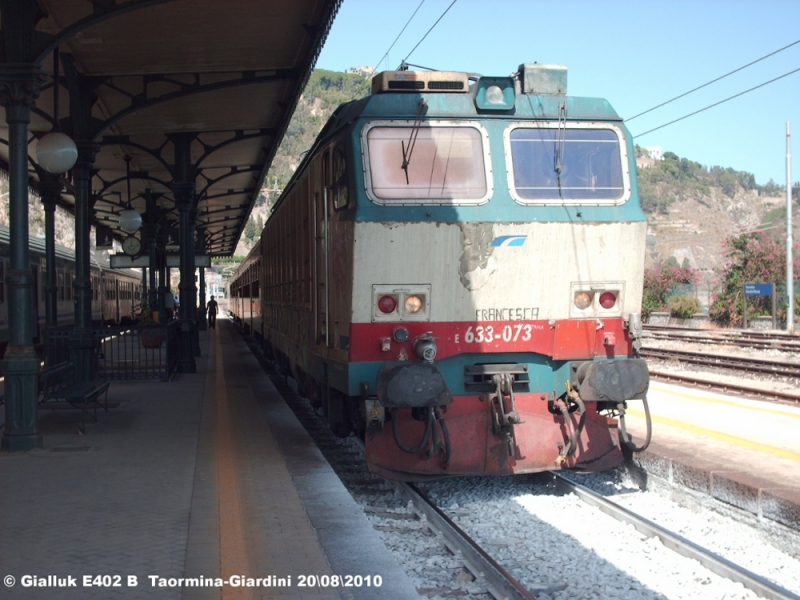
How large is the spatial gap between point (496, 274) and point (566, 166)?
1.16 m

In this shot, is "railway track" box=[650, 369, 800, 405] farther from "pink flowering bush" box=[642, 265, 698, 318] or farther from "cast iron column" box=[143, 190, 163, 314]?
"pink flowering bush" box=[642, 265, 698, 318]

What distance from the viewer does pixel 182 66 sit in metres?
13.3

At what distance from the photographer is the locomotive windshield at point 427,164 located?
272 inches

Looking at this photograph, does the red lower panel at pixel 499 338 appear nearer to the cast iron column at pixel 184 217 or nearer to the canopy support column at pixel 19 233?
the canopy support column at pixel 19 233

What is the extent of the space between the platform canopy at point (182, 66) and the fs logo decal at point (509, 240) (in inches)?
179

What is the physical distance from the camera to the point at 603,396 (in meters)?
6.70

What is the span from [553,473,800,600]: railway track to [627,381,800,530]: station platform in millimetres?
1008

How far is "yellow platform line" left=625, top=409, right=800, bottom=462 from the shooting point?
26.5 feet

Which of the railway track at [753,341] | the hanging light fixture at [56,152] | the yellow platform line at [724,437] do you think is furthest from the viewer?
the railway track at [753,341]

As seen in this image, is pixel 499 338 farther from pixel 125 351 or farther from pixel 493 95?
pixel 125 351

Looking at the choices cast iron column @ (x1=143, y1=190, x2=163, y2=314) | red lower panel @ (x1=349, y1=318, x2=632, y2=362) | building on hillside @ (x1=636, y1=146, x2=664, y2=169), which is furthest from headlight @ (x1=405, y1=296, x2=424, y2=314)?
building on hillside @ (x1=636, y1=146, x2=664, y2=169)

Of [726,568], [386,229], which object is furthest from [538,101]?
[726,568]

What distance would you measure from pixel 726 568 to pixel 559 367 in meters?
2.40

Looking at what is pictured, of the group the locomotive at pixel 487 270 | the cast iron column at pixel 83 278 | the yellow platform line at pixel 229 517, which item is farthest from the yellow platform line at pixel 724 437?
the cast iron column at pixel 83 278
